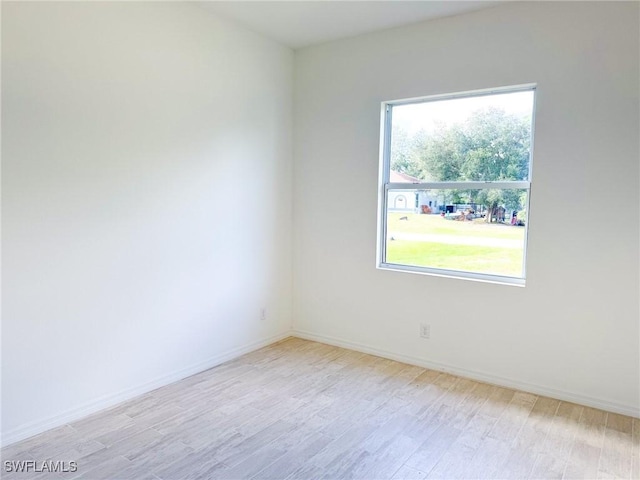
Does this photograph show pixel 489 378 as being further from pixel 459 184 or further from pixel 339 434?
pixel 459 184

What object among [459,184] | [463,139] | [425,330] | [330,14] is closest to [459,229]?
[459,184]

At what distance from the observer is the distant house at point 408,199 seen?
139 inches

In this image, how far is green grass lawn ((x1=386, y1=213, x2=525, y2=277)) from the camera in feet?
10.5

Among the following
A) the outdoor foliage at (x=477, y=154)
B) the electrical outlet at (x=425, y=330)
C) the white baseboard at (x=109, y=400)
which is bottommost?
the white baseboard at (x=109, y=400)

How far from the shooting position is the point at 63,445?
234 centimetres

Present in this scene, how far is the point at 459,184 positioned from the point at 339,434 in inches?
79.1

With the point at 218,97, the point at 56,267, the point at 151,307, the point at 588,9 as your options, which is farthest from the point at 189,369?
the point at 588,9

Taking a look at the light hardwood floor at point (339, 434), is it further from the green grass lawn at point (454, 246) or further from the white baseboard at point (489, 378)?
the green grass lawn at point (454, 246)

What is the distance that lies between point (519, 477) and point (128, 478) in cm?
189

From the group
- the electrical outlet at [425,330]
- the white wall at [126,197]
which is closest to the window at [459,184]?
the electrical outlet at [425,330]

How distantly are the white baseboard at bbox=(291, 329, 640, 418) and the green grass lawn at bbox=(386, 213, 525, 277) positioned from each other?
2.55 feet

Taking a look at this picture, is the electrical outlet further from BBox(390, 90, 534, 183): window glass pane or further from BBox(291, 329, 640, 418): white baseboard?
BBox(390, 90, 534, 183): window glass pane

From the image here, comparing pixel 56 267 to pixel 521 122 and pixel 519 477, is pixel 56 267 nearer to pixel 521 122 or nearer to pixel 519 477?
pixel 519 477

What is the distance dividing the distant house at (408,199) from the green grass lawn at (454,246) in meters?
0.06
